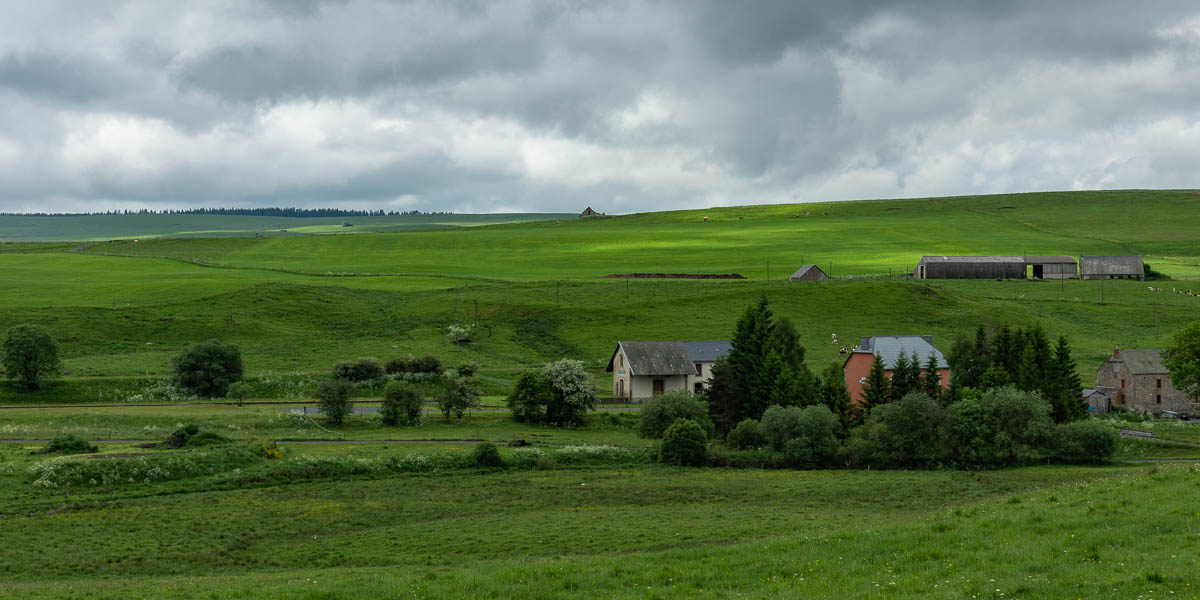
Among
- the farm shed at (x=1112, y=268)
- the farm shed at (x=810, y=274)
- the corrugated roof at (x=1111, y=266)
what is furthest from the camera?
the corrugated roof at (x=1111, y=266)

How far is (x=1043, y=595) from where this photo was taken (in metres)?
16.1

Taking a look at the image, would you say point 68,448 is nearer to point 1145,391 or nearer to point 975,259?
point 1145,391

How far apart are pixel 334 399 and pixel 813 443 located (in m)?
31.0

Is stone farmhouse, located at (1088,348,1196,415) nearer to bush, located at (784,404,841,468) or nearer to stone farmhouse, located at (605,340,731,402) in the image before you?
stone farmhouse, located at (605,340,731,402)

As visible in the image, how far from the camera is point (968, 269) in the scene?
143250 millimetres

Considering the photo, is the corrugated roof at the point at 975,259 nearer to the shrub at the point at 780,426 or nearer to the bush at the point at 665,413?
the bush at the point at 665,413

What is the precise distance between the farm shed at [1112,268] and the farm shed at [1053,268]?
6.35ft

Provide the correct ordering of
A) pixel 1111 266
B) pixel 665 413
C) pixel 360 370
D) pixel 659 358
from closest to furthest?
1. pixel 665 413
2. pixel 360 370
3. pixel 659 358
4. pixel 1111 266

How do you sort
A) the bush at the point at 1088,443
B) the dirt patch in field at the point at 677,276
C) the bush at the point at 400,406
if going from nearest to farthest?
the bush at the point at 1088,443 → the bush at the point at 400,406 → the dirt patch in field at the point at 677,276

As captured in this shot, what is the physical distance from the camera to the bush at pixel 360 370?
255 feet

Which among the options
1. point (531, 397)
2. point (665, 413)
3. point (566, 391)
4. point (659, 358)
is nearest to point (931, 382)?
point (665, 413)

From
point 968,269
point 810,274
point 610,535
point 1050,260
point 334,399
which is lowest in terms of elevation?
point 610,535

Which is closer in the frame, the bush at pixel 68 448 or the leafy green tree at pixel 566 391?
the bush at pixel 68 448

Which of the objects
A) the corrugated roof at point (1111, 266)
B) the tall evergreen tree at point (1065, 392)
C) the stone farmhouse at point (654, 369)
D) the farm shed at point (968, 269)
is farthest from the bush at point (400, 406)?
the corrugated roof at point (1111, 266)
